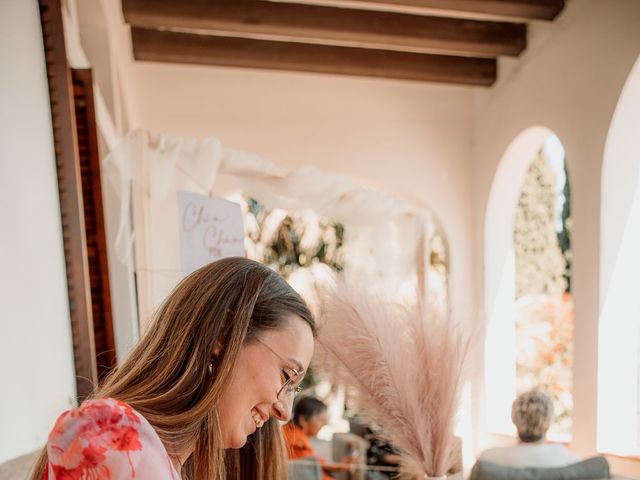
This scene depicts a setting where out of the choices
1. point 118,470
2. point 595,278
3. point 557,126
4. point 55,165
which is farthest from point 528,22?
point 118,470

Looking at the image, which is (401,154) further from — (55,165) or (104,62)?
(55,165)

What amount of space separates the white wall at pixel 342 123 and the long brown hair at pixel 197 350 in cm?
393

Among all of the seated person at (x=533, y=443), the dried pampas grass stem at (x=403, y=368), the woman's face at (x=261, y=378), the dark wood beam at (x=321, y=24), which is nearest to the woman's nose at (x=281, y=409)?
the woman's face at (x=261, y=378)

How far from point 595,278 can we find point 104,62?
267 centimetres

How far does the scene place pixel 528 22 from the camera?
3732 millimetres

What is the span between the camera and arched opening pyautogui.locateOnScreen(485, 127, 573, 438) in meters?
4.53

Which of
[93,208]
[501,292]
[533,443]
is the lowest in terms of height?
[533,443]

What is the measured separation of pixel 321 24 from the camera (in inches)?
135

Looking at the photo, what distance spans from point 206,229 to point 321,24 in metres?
2.02

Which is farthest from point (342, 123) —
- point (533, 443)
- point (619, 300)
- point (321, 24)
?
point (533, 443)

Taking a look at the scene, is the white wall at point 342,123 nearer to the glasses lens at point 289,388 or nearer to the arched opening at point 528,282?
the arched opening at point 528,282

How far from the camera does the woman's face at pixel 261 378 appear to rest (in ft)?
2.55

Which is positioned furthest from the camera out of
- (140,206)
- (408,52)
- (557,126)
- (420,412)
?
(408,52)

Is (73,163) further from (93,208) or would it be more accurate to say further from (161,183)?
(161,183)
